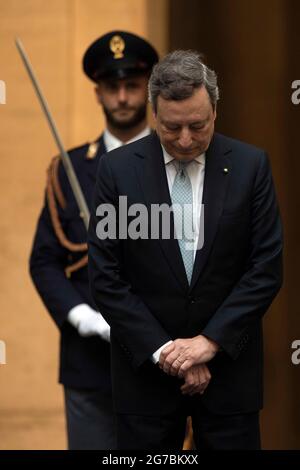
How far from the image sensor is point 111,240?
4.31 meters

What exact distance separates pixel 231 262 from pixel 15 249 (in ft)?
10.1

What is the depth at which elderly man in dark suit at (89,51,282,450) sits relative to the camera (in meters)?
4.25

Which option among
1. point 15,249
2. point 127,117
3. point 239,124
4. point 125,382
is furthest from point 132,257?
point 15,249

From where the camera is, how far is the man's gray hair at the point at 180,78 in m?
4.16

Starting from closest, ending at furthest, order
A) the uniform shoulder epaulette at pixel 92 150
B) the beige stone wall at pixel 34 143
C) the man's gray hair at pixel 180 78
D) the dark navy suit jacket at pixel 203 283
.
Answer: the man's gray hair at pixel 180 78 < the dark navy suit jacket at pixel 203 283 < the uniform shoulder epaulette at pixel 92 150 < the beige stone wall at pixel 34 143

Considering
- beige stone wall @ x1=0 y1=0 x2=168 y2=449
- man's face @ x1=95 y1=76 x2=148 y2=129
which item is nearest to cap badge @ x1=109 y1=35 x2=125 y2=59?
man's face @ x1=95 y1=76 x2=148 y2=129

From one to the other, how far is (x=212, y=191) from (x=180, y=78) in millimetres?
379

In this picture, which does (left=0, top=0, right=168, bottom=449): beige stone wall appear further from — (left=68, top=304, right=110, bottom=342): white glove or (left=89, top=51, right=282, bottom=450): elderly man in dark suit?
(left=89, top=51, right=282, bottom=450): elderly man in dark suit

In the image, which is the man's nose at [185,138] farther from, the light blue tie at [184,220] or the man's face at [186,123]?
the light blue tie at [184,220]

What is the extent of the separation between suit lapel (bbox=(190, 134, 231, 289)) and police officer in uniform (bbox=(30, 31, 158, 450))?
1.16m

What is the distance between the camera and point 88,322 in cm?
536

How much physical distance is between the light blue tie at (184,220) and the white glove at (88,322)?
1.01 metres

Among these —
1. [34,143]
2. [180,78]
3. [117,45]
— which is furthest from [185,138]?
[34,143]

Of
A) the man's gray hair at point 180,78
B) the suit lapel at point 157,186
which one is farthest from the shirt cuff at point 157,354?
the man's gray hair at point 180,78
